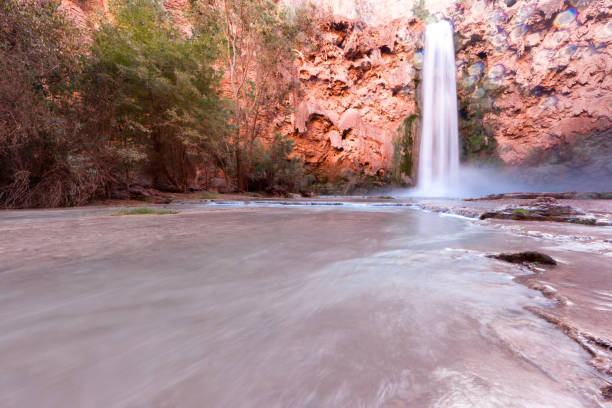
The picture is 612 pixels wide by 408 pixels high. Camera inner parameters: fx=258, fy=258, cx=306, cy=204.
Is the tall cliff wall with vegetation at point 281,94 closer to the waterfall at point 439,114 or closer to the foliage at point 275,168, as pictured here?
the foliage at point 275,168

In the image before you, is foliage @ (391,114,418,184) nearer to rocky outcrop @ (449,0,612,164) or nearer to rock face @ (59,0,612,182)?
rock face @ (59,0,612,182)

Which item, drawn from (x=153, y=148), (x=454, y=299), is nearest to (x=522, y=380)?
(x=454, y=299)

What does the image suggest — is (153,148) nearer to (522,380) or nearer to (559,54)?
(522,380)

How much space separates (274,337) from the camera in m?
0.58

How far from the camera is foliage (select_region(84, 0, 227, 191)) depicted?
6.92 meters

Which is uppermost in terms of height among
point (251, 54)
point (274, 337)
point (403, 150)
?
point (251, 54)

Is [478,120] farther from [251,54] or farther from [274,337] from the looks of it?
[274,337]

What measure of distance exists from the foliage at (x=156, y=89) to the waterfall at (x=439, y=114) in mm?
13996

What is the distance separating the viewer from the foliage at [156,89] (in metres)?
6.92

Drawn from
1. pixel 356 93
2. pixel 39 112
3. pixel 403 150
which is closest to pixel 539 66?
pixel 403 150

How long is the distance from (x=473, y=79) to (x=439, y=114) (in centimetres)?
308

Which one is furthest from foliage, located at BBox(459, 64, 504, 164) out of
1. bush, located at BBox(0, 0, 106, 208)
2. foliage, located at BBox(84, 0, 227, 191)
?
bush, located at BBox(0, 0, 106, 208)

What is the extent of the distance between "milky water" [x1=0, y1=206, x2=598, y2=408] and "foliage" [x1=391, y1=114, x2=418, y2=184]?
59.0 ft

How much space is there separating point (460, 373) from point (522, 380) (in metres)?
0.10
